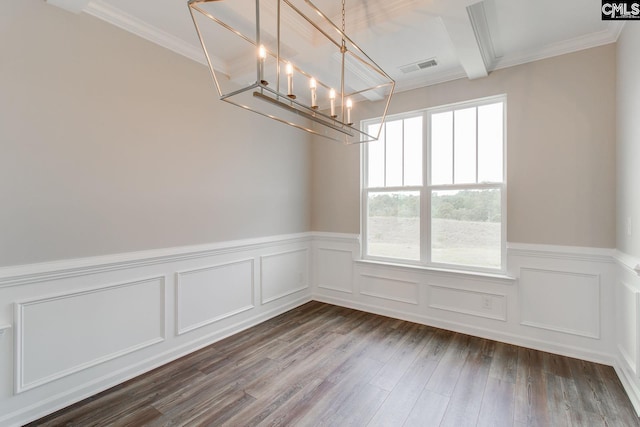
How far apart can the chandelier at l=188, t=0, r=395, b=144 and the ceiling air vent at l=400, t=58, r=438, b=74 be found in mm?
265

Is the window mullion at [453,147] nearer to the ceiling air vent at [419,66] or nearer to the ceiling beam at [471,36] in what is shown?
the ceiling beam at [471,36]

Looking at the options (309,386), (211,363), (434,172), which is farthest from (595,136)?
(211,363)

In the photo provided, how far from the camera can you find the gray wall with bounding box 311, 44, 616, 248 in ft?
8.46

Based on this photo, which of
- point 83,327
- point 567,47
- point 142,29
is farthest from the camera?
point 567,47

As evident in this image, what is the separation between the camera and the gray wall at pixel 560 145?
102 inches

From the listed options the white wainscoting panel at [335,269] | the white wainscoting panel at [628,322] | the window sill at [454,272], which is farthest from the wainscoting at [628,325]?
the white wainscoting panel at [335,269]

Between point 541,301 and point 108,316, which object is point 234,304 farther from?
point 541,301

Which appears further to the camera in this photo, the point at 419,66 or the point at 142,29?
the point at 419,66

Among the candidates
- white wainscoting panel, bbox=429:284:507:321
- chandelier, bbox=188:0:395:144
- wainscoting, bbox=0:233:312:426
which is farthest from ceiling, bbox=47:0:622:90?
white wainscoting panel, bbox=429:284:507:321

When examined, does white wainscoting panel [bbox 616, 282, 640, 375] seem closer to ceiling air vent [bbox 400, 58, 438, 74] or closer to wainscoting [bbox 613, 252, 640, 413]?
wainscoting [bbox 613, 252, 640, 413]

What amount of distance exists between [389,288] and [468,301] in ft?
2.92

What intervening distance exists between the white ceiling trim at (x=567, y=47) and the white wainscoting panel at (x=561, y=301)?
1.99m

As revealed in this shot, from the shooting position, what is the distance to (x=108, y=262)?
89.0 inches

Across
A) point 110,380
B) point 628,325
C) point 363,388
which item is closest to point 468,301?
point 628,325
